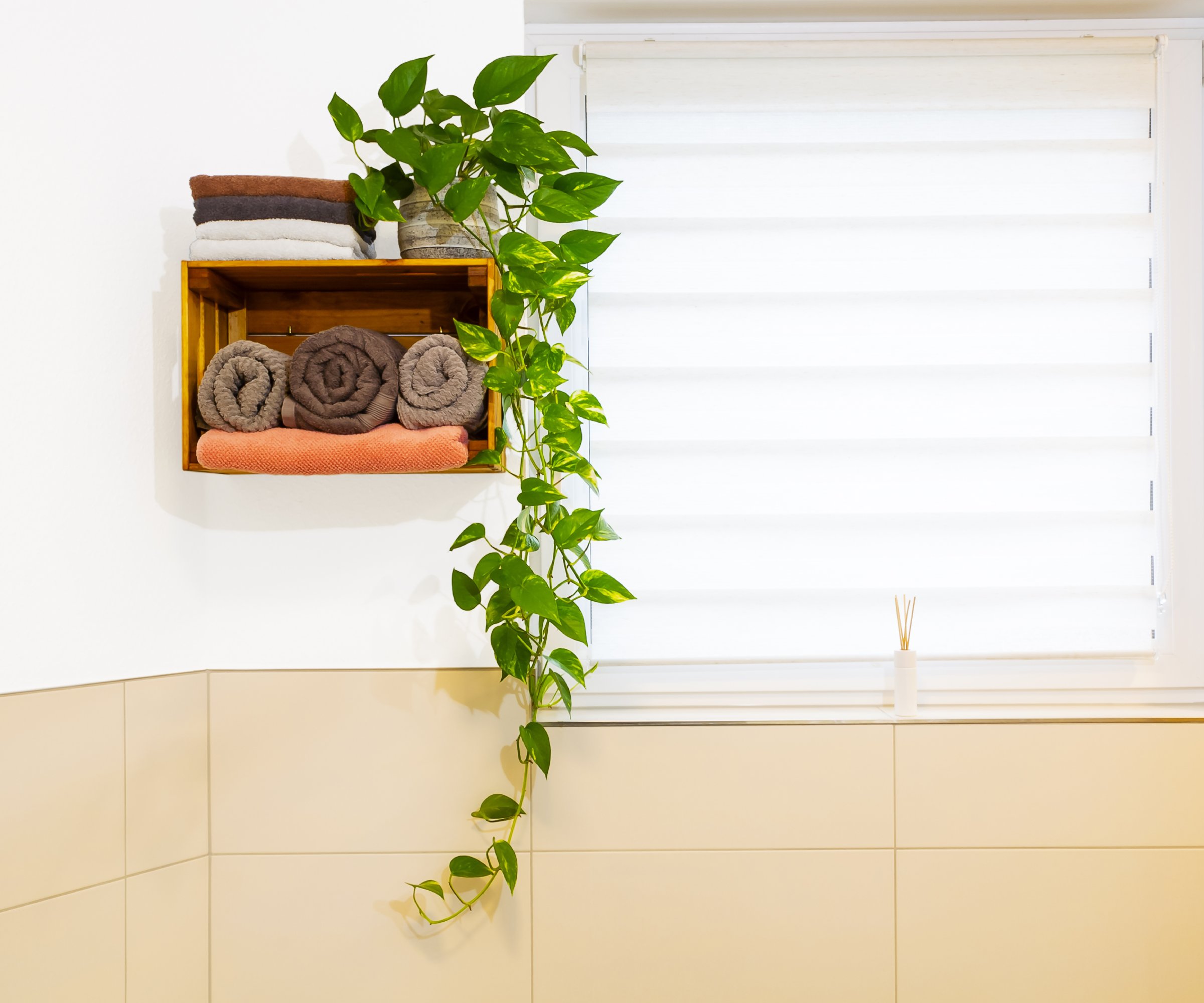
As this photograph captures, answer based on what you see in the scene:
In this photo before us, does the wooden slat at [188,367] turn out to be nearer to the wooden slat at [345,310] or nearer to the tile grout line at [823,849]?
the wooden slat at [345,310]

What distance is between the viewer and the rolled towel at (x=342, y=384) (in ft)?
3.50

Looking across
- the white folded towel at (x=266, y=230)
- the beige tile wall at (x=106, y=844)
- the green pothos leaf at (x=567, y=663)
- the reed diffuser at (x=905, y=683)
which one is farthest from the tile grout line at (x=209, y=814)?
the reed diffuser at (x=905, y=683)

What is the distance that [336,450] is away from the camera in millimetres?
1057

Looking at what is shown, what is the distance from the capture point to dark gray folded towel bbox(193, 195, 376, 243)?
1.08m

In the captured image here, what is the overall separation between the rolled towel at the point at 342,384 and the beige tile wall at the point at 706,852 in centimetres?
42

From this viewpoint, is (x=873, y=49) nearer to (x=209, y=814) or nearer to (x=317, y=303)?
(x=317, y=303)

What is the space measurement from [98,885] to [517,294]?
0.99m

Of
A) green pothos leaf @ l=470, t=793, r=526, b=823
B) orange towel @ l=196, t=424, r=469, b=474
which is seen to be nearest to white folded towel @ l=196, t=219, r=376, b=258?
orange towel @ l=196, t=424, r=469, b=474

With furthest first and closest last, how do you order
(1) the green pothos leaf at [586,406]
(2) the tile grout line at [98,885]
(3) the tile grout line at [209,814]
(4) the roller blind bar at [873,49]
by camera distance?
(4) the roller blind bar at [873,49], (3) the tile grout line at [209,814], (1) the green pothos leaf at [586,406], (2) the tile grout line at [98,885]

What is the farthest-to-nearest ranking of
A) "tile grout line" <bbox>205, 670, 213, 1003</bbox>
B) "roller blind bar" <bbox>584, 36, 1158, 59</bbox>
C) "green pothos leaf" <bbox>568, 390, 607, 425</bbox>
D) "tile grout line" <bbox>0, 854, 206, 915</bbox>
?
"roller blind bar" <bbox>584, 36, 1158, 59</bbox>, "tile grout line" <bbox>205, 670, 213, 1003</bbox>, "green pothos leaf" <bbox>568, 390, 607, 425</bbox>, "tile grout line" <bbox>0, 854, 206, 915</bbox>

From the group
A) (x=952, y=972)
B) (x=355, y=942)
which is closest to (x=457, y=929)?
(x=355, y=942)

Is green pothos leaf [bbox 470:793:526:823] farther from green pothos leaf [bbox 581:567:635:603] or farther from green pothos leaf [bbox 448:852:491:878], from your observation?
green pothos leaf [bbox 581:567:635:603]

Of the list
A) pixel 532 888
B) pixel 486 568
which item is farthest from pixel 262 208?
pixel 532 888

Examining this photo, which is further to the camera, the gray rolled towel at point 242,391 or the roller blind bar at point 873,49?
the roller blind bar at point 873,49
